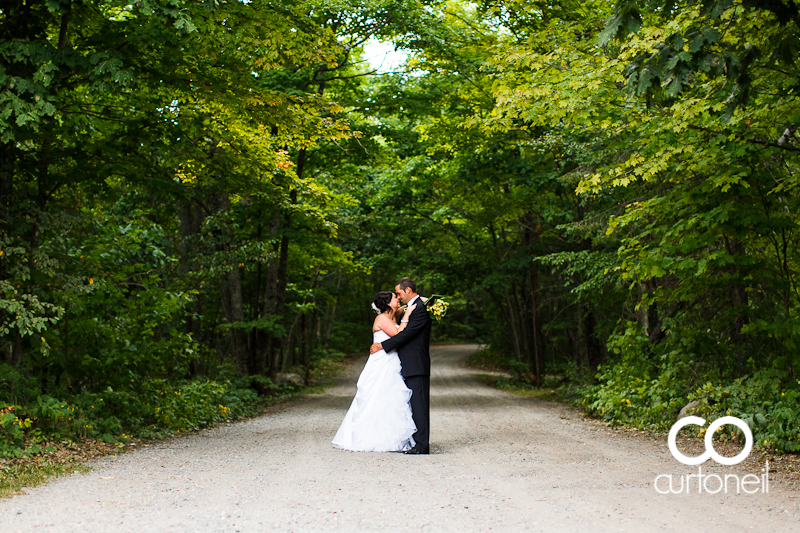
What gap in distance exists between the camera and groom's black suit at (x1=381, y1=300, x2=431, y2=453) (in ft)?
27.5

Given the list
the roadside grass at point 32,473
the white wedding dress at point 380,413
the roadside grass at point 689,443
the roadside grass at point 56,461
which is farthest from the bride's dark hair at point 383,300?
the roadside grass at point 689,443

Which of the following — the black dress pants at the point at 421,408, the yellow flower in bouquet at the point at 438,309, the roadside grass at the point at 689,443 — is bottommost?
the roadside grass at the point at 689,443

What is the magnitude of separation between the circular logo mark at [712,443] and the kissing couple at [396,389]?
2944 mm

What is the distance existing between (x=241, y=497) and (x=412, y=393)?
3.34 meters

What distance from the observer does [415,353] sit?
8500 millimetres

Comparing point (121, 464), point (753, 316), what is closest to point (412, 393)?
point (121, 464)

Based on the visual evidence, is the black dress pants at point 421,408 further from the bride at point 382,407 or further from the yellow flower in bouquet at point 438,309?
the yellow flower in bouquet at point 438,309

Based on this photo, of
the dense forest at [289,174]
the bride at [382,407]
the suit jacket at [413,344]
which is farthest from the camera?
the suit jacket at [413,344]

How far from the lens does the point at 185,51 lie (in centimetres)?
871

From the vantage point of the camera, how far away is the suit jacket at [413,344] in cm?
846

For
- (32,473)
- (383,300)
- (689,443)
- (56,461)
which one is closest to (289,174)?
(383,300)

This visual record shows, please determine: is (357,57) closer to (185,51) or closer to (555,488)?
(185,51)

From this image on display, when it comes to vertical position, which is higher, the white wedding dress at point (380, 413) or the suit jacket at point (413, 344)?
the suit jacket at point (413, 344)

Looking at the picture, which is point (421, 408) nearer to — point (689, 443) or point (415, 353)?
point (415, 353)
